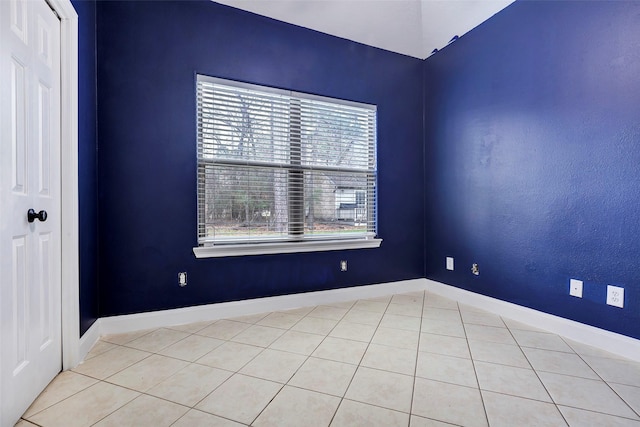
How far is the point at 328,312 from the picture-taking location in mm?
2666

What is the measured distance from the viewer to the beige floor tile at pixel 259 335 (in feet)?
6.74

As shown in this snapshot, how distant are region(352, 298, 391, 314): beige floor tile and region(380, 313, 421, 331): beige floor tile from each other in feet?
0.44

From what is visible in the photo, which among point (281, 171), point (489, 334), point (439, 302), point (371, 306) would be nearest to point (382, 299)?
point (371, 306)

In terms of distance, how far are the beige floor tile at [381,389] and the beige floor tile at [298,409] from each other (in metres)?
0.13

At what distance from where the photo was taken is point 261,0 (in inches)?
100

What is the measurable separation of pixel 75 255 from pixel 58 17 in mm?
1313

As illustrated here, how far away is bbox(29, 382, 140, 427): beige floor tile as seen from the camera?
129cm

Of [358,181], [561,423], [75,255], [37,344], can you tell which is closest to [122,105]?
[75,255]

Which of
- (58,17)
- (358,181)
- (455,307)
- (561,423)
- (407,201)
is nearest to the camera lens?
(561,423)

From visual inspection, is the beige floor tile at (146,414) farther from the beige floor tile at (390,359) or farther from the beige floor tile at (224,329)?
the beige floor tile at (390,359)

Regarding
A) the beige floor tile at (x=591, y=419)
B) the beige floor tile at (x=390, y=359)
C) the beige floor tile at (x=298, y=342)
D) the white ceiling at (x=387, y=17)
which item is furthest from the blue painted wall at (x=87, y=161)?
→ the beige floor tile at (x=591, y=419)

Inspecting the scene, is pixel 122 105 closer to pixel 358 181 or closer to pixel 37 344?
pixel 37 344

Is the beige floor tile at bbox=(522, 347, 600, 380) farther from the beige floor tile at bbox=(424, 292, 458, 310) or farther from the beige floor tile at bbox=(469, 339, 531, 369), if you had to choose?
the beige floor tile at bbox=(424, 292, 458, 310)

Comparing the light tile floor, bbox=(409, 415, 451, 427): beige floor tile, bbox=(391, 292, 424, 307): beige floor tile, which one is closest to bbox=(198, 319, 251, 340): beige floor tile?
the light tile floor
